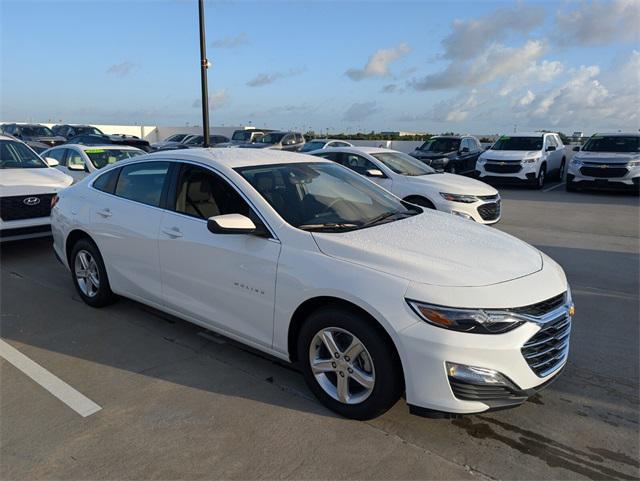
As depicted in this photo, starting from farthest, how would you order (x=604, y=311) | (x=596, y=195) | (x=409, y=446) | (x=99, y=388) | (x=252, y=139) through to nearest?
(x=252, y=139) < (x=596, y=195) < (x=604, y=311) < (x=99, y=388) < (x=409, y=446)

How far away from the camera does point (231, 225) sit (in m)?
3.26

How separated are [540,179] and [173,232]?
15.4 metres

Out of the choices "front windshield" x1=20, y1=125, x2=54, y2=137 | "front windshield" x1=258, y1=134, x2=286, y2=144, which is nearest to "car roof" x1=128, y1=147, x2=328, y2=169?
"front windshield" x1=258, y1=134, x2=286, y2=144

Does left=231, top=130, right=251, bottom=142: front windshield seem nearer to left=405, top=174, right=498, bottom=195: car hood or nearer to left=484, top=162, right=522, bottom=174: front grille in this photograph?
left=484, top=162, right=522, bottom=174: front grille

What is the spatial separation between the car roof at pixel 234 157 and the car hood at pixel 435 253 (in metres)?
1.07

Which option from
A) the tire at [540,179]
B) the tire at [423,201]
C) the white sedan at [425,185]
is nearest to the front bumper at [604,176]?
the tire at [540,179]

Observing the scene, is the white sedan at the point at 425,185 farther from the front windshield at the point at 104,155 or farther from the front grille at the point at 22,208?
the front grille at the point at 22,208

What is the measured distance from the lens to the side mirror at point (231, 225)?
3.26m

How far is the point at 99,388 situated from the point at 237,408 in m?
1.04

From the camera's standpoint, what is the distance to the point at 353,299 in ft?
9.23

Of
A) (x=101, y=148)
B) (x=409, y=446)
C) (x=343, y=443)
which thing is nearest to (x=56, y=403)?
(x=343, y=443)

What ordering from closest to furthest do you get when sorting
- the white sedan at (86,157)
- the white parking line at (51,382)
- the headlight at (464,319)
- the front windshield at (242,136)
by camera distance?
the headlight at (464,319) → the white parking line at (51,382) → the white sedan at (86,157) → the front windshield at (242,136)

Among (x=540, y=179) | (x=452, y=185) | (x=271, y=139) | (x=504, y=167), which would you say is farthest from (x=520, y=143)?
(x=271, y=139)

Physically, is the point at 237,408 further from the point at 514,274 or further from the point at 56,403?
the point at 514,274
